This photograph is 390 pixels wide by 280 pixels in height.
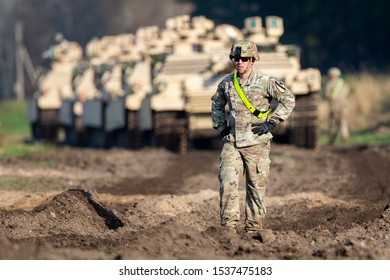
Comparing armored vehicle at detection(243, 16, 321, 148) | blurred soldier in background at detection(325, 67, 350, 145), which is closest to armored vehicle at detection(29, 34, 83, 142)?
blurred soldier in background at detection(325, 67, 350, 145)

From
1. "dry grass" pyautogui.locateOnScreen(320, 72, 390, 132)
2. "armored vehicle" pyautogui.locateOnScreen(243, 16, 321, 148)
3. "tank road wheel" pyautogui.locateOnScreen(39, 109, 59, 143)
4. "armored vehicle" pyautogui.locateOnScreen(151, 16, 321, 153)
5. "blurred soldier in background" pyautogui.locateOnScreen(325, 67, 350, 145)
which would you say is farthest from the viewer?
"tank road wheel" pyautogui.locateOnScreen(39, 109, 59, 143)

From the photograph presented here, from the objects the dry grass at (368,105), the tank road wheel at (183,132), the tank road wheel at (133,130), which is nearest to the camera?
the tank road wheel at (183,132)

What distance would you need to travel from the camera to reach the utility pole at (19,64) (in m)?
64.5

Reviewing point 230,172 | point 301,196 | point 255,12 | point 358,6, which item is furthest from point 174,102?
point 255,12

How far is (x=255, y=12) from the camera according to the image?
44.3 metres

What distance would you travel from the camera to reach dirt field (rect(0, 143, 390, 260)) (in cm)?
859

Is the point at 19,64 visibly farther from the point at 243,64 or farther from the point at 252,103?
the point at 243,64

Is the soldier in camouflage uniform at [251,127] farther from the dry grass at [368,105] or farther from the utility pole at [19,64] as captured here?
the utility pole at [19,64]

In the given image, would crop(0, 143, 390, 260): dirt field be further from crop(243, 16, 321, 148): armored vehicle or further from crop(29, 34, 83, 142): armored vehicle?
crop(29, 34, 83, 142): armored vehicle

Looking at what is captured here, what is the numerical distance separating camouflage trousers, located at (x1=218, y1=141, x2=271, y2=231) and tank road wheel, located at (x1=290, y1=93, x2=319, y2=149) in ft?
40.3

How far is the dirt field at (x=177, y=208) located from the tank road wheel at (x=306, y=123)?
2.97 feet

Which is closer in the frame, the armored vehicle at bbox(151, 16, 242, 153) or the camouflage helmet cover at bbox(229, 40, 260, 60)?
the camouflage helmet cover at bbox(229, 40, 260, 60)

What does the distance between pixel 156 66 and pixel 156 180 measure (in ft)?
28.4

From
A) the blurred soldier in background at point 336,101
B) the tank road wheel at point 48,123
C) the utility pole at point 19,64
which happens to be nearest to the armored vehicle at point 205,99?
the blurred soldier in background at point 336,101
